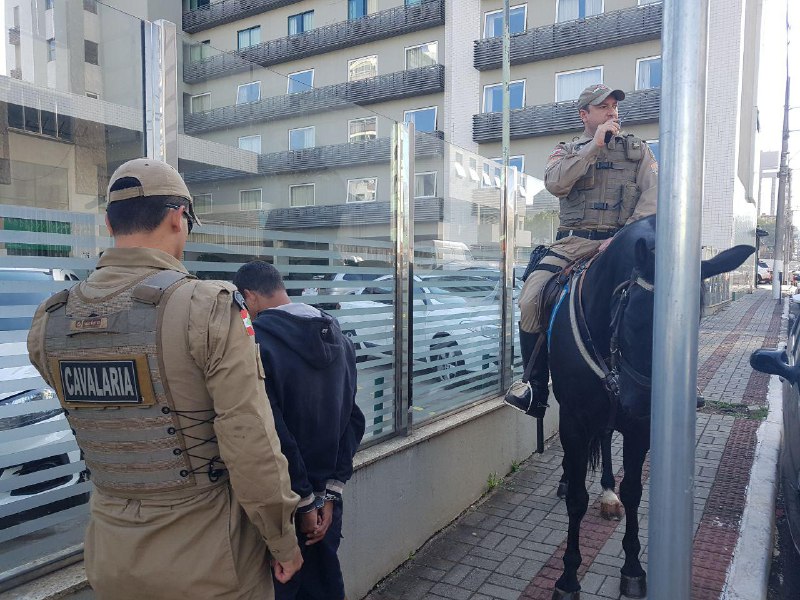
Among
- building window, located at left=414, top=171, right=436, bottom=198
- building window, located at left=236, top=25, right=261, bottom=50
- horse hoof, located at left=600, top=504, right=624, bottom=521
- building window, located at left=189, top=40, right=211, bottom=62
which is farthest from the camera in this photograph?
building window, located at left=236, top=25, right=261, bottom=50

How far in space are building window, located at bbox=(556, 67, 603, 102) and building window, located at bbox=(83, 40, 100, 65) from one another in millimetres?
26361

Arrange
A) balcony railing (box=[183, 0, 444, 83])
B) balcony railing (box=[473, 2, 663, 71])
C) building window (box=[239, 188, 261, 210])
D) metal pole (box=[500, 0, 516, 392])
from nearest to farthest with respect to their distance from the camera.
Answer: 1. building window (box=[239, 188, 261, 210])
2. metal pole (box=[500, 0, 516, 392])
3. balcony railing (box=[473, 2, 663, 71])
4. balcony railing (box=[183, 0, 444, 83])

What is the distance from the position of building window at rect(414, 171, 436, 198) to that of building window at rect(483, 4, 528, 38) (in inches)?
1018

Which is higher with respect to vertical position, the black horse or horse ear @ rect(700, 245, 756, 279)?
horse ear @ rect(700, 245, 756, 279)

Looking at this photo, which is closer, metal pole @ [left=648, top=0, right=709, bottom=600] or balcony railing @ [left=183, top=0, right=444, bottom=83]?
metal pole @ [left=648, top=0, right=709, bottom=600]

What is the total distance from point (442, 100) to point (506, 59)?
12.4 meters

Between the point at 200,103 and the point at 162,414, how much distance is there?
1860mm

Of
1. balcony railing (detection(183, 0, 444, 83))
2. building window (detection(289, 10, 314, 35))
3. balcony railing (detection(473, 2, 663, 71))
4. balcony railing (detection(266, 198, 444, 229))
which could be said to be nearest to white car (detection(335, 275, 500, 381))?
balcony railing (detection(266, 198, 444, 229))

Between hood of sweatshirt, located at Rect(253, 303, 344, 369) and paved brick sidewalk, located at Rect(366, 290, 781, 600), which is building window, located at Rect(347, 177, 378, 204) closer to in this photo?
hood of sweatshirt, located at Rect(253, 303, 344, 369)

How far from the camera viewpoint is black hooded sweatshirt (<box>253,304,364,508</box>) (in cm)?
224

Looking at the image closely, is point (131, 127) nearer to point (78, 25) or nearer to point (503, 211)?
point (78, 25)

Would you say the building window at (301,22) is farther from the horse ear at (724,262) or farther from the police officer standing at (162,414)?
the police officer standing at (162,414)

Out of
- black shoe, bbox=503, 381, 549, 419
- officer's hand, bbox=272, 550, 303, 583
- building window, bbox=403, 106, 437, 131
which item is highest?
building window, bbox=403, 106, 437, 131

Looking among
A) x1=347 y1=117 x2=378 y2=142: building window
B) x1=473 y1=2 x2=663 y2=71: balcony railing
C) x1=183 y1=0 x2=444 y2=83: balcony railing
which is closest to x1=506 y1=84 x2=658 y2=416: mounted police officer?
x1=347 y1=117 x2=378 y2=142: building window
